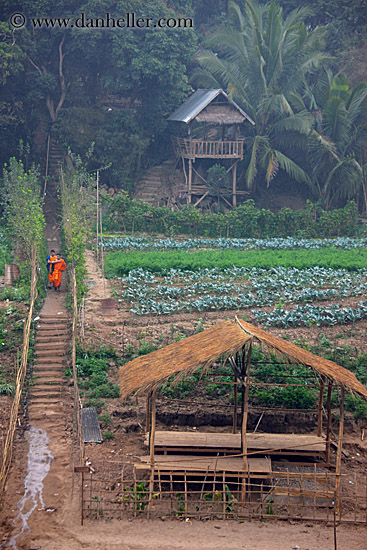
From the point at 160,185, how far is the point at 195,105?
13.6 feet

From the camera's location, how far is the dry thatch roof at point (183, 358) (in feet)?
31.6

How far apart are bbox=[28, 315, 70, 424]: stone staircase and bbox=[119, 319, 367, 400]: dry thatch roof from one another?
2459mm

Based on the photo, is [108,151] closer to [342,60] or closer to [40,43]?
[40,43]

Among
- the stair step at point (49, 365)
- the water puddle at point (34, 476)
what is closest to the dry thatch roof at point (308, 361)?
the water puddle at point (34, 476)

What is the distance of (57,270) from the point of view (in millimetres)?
17750

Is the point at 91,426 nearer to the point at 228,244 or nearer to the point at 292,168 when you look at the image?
the point at 228,244

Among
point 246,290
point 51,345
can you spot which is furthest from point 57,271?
point 246,290

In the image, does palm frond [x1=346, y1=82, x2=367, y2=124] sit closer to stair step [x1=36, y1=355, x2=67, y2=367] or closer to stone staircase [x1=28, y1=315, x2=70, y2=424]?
stone staircase [x1=28, y1=315, x2=70, y2=424]

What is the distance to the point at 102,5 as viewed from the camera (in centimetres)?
2964

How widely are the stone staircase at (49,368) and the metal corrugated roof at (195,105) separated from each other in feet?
54.0

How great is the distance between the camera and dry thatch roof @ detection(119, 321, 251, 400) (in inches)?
379

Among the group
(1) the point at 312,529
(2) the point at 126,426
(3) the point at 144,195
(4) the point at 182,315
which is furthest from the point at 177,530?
(3) the point at 144,195

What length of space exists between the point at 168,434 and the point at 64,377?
11.7 feet

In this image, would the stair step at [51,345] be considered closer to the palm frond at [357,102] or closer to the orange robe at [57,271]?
the orange robe at [57,271]
